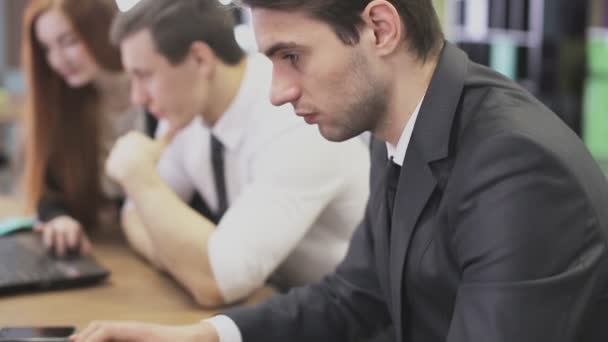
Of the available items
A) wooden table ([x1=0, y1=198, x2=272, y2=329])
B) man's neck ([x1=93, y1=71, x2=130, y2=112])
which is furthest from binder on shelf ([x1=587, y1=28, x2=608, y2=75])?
wooden table ([x1=0, y1=198, x2=272, y2=329])

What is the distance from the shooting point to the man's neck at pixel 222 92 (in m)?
1.71

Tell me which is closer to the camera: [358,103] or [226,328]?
[358,103]

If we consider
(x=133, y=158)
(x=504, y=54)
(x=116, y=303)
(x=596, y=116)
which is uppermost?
(x=133, y=158)

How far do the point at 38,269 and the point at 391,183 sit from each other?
807 mm

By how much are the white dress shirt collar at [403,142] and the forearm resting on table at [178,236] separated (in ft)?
1.62

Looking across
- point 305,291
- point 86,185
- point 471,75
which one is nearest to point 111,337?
point 305,291

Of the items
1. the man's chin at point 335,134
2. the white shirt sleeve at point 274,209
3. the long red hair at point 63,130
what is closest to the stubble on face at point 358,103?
the man's chin at point 335,134

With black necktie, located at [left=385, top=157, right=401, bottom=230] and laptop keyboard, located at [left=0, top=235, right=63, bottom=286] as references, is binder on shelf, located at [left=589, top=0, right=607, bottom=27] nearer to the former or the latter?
laptop keyboard, located at [left=0, top=235, right=63, bottom=286]

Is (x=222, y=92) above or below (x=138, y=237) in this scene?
above

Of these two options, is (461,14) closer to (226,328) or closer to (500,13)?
(500,13)

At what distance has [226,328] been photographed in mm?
1233

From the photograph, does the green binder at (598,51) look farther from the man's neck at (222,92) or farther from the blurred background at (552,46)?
the man's neck at (222,92)

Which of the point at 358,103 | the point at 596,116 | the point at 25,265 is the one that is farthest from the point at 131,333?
the point at 596,116

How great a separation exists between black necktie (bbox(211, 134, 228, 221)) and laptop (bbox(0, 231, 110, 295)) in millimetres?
270
